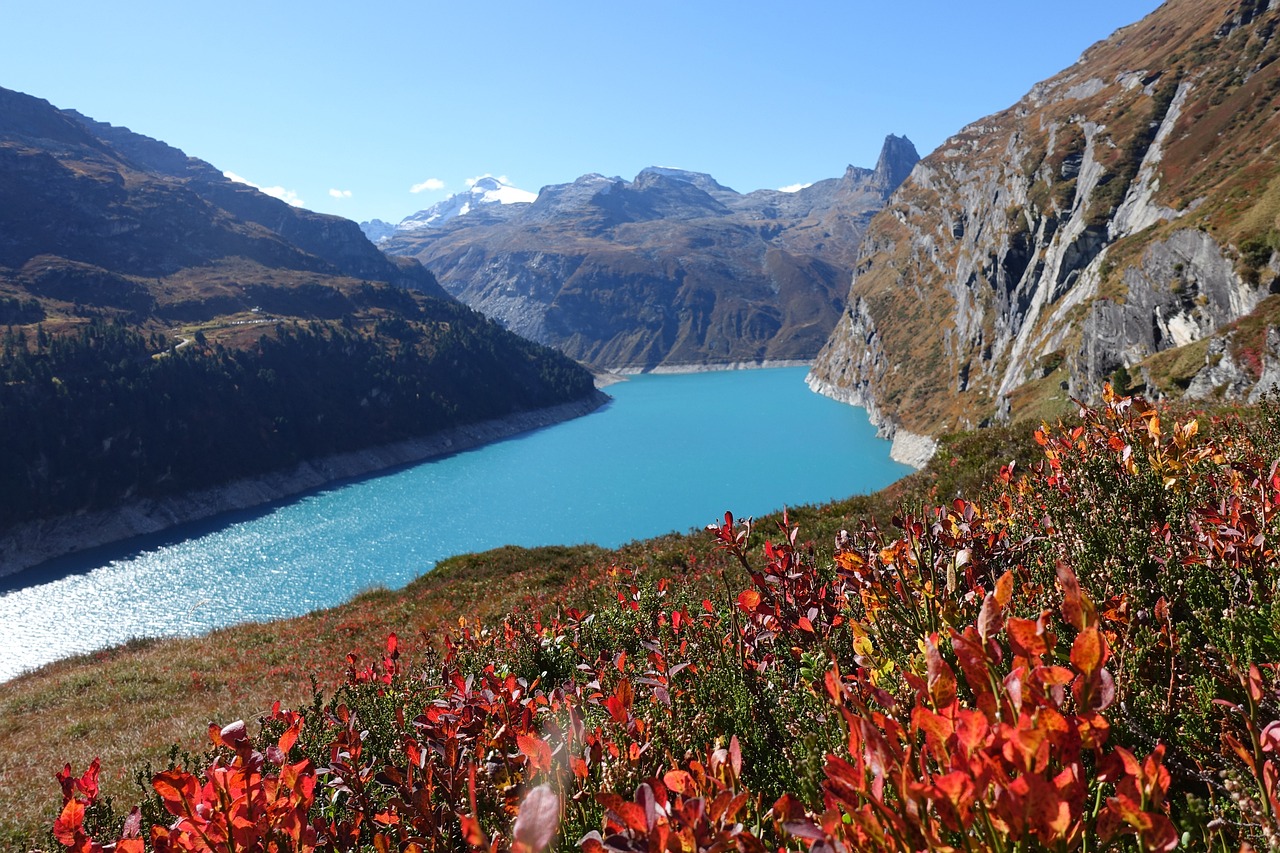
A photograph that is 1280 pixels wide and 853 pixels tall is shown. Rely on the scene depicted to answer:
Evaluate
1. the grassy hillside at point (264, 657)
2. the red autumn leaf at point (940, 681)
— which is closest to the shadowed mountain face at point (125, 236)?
the grassy hillside at point (264, 657)

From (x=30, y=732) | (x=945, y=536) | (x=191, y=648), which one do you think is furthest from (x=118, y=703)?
(x=945, y=536)

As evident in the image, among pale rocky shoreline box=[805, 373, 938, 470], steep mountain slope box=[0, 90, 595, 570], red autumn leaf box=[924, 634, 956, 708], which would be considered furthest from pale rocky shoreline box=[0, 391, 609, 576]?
red autumn leaf box=[924, 634, 956, 708]

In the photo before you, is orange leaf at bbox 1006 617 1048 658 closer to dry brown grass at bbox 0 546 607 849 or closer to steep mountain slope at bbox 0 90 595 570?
dry brown grass at bbox 0 546 607 849

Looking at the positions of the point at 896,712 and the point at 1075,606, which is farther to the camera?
the point at 896,712

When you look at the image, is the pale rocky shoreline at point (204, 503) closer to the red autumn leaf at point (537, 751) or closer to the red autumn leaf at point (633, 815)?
the red autumn leaf at point (537, 751)

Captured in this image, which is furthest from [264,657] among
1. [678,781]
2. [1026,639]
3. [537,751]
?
[1026,639]

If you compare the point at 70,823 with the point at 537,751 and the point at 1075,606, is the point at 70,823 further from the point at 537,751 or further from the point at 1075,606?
the point at 1075,606
